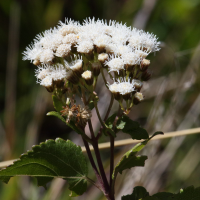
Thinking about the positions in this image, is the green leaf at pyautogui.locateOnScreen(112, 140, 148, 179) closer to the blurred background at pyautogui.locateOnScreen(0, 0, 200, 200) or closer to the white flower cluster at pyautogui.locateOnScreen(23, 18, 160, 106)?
the white flower cluster at pyautogui.locateOnScreen(23, 18, 160, 106)

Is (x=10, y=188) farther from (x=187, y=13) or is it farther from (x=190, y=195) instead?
(x=187, y=13)

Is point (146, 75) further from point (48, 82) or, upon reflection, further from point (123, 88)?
point (48, 82)

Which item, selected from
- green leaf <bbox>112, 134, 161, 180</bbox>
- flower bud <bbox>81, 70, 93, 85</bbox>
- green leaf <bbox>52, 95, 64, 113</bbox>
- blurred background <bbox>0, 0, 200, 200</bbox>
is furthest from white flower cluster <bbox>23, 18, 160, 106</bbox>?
blurred background <bbox>0, 0, 200, 200</bbox>

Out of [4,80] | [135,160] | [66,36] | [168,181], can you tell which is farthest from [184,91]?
[4,80]

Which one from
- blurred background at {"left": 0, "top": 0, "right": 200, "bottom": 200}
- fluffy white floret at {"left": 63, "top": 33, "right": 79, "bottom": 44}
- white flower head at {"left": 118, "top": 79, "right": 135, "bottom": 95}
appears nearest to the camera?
white flower head at {"left": 118, "top": 79, "right": 135, "bottom": 95}

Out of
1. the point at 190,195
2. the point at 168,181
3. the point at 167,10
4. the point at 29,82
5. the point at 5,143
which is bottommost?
the point at 190,195

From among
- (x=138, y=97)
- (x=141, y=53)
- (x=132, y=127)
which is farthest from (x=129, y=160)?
(x=141, y=53)
